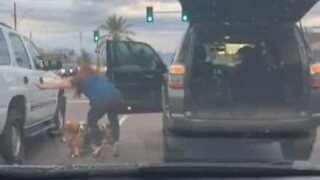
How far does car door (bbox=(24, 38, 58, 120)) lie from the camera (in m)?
5.36

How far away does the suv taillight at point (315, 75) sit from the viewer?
509 centimetres

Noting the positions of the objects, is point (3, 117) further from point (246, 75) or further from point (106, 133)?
point (246, 75)

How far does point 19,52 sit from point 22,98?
41 centimetres

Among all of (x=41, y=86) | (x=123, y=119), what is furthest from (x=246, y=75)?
(x=41, y=86)

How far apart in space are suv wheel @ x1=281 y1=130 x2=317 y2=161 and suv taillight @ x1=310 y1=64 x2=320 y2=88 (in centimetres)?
39

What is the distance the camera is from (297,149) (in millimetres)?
5000

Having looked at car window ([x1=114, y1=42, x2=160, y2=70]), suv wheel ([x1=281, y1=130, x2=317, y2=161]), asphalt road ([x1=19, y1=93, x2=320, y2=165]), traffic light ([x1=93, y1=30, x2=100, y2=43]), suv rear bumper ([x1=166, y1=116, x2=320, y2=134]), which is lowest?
suv wheel ([x1=281, y1=130, x2=317, y2=161])

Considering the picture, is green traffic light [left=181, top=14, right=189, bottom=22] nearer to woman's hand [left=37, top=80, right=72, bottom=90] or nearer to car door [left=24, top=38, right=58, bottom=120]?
woman's hand [left=37, top=80, right=72, bottom=90]

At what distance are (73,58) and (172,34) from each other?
656 millimetres

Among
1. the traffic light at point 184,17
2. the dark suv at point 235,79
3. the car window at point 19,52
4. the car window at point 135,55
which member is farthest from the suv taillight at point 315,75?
the car window at point 19,52

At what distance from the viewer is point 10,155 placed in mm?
4668

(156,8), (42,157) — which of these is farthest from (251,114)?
(42,157)

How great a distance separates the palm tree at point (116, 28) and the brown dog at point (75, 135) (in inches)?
23.8

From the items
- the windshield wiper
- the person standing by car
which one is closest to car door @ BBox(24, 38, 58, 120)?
the person standing by car
